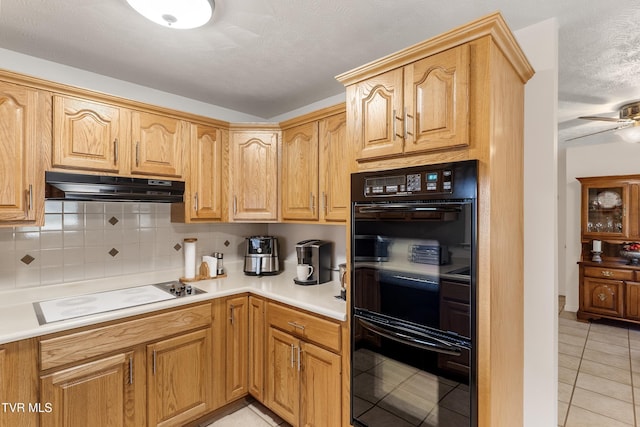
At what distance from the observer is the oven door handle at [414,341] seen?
1.34 metres

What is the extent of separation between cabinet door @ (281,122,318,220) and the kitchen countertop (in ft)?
1.80

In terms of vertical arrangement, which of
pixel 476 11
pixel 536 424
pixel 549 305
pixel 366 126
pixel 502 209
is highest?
pixel 476 11

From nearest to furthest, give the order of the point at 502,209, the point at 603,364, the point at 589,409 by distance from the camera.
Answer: the point at 502,209
the point at 589,409
the point at 603,364

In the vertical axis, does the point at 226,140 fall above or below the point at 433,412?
above

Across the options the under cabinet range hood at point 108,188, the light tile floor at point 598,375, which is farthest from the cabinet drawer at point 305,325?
the light tile floor at point 598,375

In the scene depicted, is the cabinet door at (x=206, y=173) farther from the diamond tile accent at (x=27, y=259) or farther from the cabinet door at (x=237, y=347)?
the diamond tile accent at (x=27, y=259)

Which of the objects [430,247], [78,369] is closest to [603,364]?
[430,247]

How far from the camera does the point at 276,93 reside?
270 centimetres

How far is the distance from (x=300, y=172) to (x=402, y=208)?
120cm

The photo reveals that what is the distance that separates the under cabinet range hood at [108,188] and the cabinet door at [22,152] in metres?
0.08

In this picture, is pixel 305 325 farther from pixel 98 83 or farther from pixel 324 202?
pixel 98 83

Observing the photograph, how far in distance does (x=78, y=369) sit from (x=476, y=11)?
8.80 feet

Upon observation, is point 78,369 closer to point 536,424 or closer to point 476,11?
point 536,424

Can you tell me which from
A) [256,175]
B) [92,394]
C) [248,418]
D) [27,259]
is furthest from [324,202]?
[27,259]
